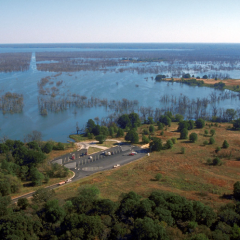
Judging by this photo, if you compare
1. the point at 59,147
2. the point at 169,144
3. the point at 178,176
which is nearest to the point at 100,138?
the point at 59,147

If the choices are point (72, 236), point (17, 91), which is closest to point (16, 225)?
point (72, 236)

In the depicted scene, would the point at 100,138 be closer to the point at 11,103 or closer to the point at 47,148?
the point at 47,148

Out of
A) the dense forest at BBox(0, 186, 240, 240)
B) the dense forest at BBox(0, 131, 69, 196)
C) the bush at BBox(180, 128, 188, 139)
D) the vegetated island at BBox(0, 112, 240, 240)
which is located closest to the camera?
the dense forest at BBox(0, 186, 240, 240)

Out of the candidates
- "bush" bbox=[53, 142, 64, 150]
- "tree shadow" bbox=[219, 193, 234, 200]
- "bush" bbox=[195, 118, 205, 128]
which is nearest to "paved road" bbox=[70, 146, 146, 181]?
"bush" bbox=[53, 142, 64, 150]

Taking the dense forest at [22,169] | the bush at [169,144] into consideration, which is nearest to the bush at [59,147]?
the dense forest at [22,169]

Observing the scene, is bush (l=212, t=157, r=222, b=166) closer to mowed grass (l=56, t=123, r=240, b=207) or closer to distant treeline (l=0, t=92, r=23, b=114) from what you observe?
mowed grass (l=56, t=123, r=240, b=207)

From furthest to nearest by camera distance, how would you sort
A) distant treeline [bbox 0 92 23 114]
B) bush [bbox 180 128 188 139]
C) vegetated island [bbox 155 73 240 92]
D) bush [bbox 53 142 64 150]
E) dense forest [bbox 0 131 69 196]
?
vegetated island [bbox 155 73 240 92], distant treeline [bbox 0 92 23 114], bush [bbox 180 128 188 139], bush [bbox 53 142 64 150], dense forest [bbox 0 131 69 196]
